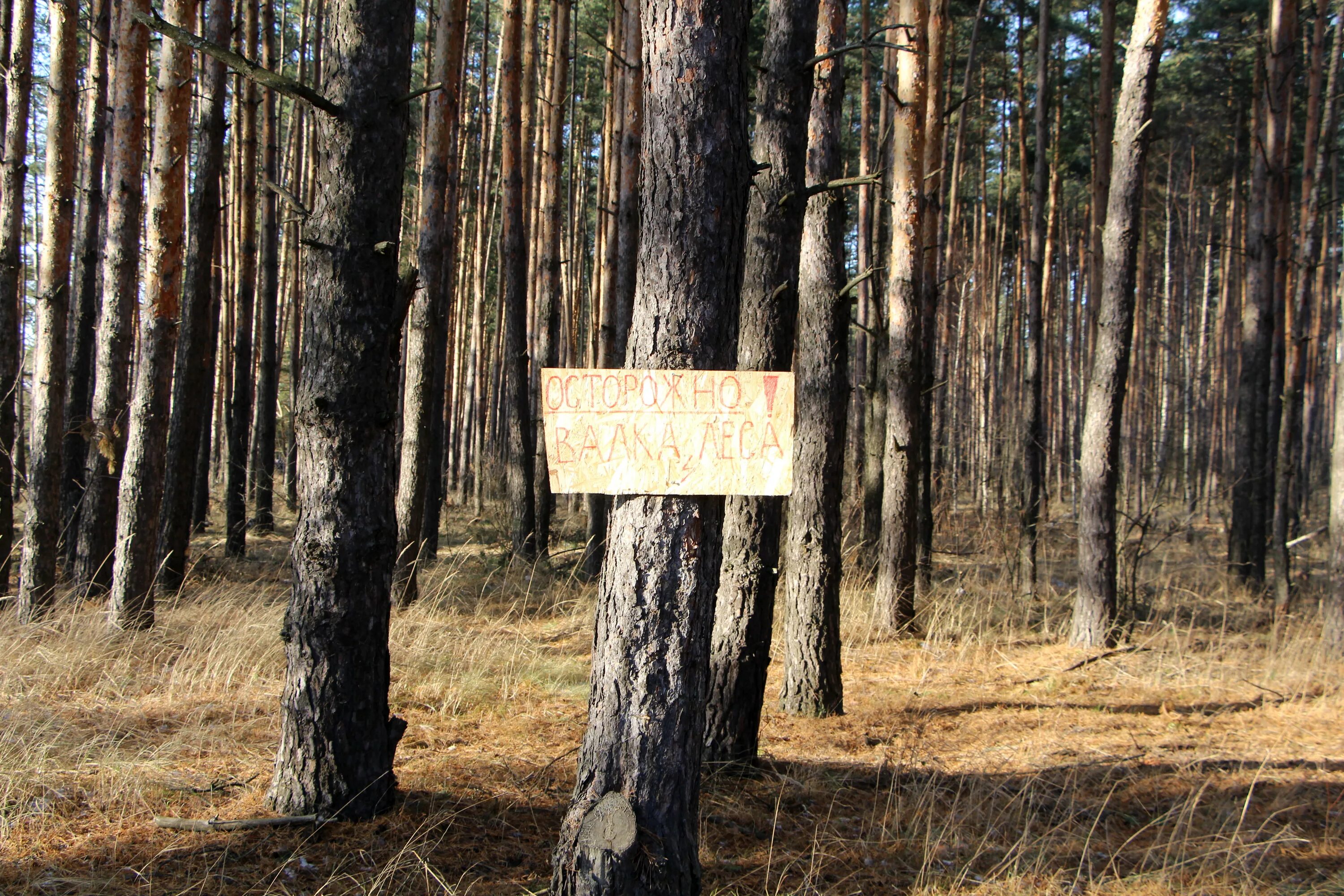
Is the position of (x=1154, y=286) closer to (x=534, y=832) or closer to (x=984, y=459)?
(x=984, y=459)

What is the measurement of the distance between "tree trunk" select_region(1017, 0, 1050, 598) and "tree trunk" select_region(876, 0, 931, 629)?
2095mm

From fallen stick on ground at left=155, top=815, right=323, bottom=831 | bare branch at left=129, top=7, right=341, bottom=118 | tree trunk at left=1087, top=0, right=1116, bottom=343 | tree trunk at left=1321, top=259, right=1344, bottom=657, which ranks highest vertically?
tree trunk at left=1087, top=0, right=1116, bottom=343

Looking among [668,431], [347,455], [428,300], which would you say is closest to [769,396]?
[668,431]

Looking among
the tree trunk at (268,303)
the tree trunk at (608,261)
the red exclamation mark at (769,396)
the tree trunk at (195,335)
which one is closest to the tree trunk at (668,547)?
the red exclamation mark at (769,396)

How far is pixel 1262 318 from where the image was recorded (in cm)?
1017

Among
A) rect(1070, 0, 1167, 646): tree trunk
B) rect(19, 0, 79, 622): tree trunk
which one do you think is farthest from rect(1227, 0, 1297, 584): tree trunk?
rect(19, 0, 79, 622): tree trunk

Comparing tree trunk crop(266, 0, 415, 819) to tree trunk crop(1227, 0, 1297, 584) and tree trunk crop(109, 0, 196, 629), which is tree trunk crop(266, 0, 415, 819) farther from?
tree trunk crop(1227, 0, 1297, 584)

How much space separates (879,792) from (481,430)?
1524 centimetres

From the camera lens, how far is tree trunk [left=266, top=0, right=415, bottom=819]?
3514 mm

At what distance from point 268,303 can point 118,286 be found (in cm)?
584

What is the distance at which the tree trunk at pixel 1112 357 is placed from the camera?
301 inches

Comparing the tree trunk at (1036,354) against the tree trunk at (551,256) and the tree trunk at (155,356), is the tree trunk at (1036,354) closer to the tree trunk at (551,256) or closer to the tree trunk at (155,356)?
the tree trunk at (551,256)

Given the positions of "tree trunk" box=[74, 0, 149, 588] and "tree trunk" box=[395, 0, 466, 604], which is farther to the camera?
"tree trunk" box=[395, 0, 466, 604]

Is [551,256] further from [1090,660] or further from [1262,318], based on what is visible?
[1262,318]
